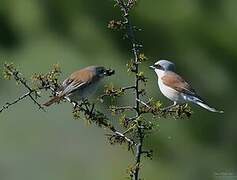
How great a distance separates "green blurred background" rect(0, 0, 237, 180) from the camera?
184 inches

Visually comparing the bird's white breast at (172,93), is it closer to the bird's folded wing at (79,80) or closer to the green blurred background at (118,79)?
the bird's folded wing at (79,80)

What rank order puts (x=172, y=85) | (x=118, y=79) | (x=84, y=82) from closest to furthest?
(x=84, y=82) < (x=172, y=85) < (x=118, y=79)

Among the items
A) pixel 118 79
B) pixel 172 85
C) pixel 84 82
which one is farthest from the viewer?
pixel 118 79

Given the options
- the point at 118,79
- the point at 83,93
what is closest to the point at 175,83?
the point at 83,93

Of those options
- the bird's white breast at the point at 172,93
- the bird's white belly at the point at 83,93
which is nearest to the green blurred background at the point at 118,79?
the bird's white breast at the point at 172,93

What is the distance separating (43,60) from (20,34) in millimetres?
330

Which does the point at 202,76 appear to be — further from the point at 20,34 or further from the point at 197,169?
the point at 20,34

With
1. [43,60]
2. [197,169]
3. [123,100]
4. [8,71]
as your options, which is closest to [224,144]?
[197,169]

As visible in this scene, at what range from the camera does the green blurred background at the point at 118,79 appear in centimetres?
468

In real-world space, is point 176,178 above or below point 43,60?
below

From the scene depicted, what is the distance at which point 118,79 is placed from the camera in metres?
4.88

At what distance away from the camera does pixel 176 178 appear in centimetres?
457

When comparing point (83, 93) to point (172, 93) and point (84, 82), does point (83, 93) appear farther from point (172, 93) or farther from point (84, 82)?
point (172, 93)

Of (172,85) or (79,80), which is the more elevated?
(172,85)
